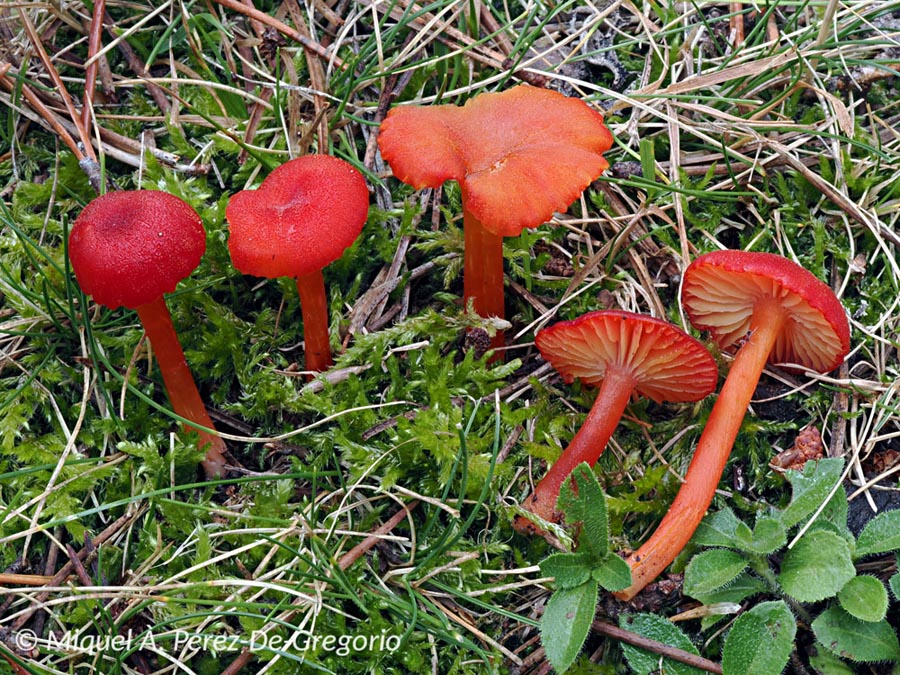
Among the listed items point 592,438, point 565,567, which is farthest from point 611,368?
point 565,567

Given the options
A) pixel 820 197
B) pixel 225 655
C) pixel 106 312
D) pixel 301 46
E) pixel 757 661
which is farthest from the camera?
pixel 301 46

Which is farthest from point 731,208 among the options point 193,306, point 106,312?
point 106,312

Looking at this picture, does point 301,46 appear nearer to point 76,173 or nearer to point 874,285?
point 76,173

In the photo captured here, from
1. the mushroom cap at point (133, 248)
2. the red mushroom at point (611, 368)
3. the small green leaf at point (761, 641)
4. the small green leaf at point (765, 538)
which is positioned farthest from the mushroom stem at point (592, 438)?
the mushroom cap at point (133, 248)

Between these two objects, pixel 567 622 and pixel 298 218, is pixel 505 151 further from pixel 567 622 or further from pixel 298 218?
pixel 567 622

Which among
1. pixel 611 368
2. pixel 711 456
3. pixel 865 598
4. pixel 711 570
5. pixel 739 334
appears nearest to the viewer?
pixel 865 598

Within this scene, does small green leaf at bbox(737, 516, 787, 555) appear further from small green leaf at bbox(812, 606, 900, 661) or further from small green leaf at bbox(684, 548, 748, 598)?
A: small green leaf at bbox(812, 606, 900, 661)
